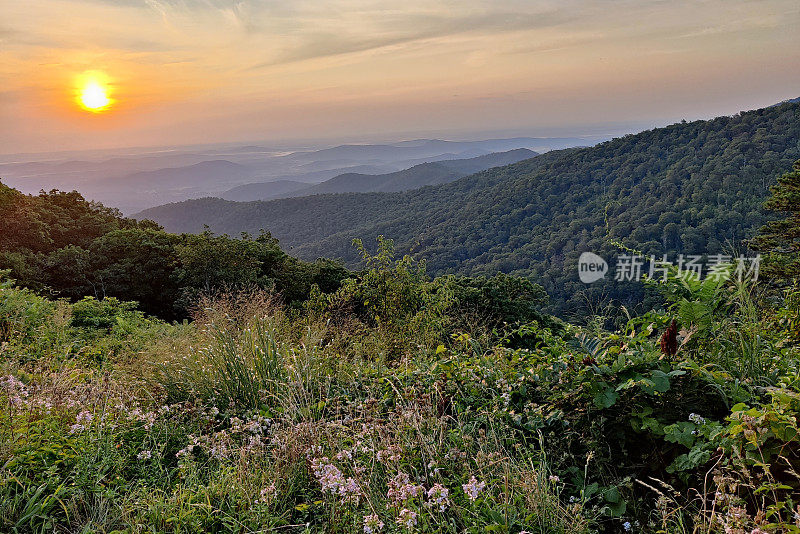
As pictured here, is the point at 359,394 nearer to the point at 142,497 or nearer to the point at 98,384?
the point at 142,497

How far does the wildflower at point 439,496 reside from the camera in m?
1.64

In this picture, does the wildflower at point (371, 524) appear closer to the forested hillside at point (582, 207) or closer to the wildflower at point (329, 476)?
the wildflower at point (329, 476)

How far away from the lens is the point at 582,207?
59.4 m

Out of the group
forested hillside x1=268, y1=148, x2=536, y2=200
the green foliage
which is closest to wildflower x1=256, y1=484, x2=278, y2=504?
the green foliage

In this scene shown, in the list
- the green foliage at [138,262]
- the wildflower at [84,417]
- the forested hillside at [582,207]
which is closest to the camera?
the wildflower at [84,417]

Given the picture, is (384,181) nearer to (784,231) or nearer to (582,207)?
(582,207)

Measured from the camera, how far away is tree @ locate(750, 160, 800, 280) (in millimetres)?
17984

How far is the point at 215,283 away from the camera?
17.2 metres

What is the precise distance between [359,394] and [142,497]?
126 centimetres

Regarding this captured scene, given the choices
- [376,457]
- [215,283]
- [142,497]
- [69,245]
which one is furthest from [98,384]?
[69,245]

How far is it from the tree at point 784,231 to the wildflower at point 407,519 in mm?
21263

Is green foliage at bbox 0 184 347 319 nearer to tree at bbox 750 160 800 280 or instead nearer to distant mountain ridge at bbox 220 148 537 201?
tree at bbox 750 160 800 280

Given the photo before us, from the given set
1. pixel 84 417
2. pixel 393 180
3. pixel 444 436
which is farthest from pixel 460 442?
pixel 393 180

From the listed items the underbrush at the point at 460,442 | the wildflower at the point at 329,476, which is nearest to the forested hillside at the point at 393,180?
the underbrush at the point at 460,442
